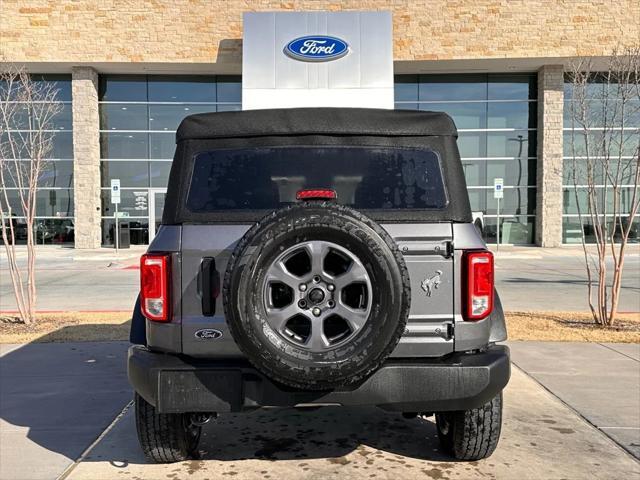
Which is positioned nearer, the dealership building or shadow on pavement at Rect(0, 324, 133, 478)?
shadow on pavement at Rect(0, 324, 133, 478)

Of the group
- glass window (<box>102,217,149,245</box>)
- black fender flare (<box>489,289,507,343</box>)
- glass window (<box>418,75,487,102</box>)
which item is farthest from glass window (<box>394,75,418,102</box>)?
black fender flare (<box>489,289,507,343</box>)

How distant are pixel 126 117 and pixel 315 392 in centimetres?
2605

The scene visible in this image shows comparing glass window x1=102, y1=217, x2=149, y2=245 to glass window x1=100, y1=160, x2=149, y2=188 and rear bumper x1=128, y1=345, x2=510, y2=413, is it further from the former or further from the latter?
rear bumper x1=128, y1=345, x2=510, y2=413

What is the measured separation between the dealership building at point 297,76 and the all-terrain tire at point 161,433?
65.2 feet

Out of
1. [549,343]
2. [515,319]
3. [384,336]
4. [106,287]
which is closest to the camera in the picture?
[384,336]

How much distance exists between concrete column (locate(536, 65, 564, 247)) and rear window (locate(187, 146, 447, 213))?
23737 mm

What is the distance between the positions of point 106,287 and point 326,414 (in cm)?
979

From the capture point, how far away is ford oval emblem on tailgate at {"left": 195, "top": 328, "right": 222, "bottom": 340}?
3.03 m

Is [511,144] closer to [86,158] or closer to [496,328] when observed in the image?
[86,158]

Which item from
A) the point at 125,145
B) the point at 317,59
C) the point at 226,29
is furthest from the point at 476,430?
the point at 125,145

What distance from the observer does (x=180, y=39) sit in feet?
77.4

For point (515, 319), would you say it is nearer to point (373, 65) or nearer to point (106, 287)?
point (106, 287)

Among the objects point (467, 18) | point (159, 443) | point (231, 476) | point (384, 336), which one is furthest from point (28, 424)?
point (467, 18)

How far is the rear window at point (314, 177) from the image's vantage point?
3186 mm
